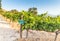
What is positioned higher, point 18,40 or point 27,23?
point 27,23

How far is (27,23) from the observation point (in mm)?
10734

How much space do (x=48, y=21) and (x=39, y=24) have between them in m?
2.30

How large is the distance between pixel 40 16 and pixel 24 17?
165 centimetres

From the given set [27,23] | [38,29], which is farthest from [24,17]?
[38,29]

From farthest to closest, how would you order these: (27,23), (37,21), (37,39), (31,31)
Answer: (31,31), (37,21), (27,23), (37,39)

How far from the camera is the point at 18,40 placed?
411 inches

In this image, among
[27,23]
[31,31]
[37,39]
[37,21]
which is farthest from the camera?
[31,31]

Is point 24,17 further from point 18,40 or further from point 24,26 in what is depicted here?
point 18,40

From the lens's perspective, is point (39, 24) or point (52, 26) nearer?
point (39, 24)

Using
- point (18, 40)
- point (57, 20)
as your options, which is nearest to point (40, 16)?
point (18, 40)

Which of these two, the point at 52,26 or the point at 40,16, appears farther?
the point at 52,26

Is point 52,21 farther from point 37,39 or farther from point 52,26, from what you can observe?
point 37,39

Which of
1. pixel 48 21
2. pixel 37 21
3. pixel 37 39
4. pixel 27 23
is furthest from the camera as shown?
pixel 48 21

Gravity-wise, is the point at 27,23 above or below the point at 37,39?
above
